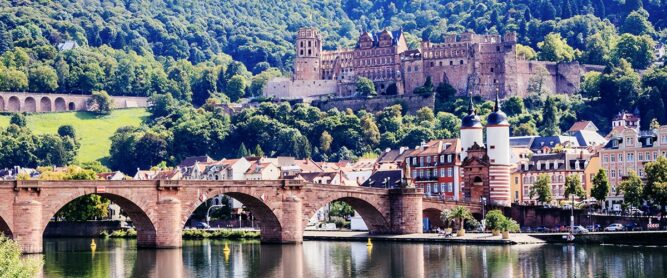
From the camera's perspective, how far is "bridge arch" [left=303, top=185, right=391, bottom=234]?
97.0 meters

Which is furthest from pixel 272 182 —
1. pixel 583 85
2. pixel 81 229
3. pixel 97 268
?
pixel 583 85

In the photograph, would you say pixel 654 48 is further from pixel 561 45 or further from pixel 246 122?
pixel 246 122

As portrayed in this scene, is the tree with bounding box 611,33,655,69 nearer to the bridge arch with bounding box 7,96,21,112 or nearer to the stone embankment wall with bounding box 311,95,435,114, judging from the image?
the stone embankment wall with bounding box 311,95,435,114

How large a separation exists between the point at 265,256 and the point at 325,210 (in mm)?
39011

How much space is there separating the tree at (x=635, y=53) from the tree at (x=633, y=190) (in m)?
85.1

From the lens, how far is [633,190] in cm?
9931

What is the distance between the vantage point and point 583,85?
588 ft

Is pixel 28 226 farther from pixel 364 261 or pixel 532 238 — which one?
pixel 532 238

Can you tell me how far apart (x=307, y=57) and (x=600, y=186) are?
9728 centimetres

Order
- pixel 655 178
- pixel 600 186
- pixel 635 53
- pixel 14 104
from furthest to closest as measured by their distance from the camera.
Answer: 1. pixel 14 104
2. pixel 635 53
3. pixel 600 186
4. pixel 655 178

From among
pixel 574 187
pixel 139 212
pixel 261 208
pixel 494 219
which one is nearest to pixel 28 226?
pixel 139 212

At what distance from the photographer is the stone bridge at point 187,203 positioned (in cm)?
8619

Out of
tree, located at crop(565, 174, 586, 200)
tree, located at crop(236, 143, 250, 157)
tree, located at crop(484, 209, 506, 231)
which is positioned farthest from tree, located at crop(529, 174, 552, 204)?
tree, located at crop(236, 143, 250, 157)

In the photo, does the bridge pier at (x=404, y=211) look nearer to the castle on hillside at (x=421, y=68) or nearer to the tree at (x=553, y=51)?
the castle on hillside at (x=421, y=68)
